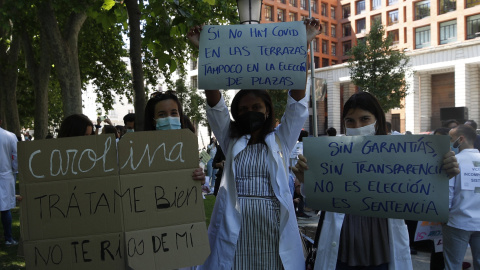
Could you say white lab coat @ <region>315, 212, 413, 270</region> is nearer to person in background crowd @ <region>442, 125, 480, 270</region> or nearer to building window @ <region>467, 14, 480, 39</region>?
person in background crowd @ <region>442, 125, 480, 270</region>

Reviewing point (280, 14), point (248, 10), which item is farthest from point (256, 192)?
point (280, 14)

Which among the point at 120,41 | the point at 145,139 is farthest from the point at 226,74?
the point at 120,41

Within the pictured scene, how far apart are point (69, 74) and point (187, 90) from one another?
3160 centimetres

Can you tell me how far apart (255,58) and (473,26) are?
40.2 metres

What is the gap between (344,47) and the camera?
186 feet

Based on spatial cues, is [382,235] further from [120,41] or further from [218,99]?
[120,41]

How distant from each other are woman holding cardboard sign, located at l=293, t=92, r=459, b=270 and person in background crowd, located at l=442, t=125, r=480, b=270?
6.34 feet

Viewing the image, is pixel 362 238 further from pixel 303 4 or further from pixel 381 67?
pixel 303 4

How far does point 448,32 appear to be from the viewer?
3819 cm

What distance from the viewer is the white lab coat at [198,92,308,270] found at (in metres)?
2.49

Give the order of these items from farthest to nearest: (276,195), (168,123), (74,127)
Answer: (74,127) < (168,123) < (276,195)

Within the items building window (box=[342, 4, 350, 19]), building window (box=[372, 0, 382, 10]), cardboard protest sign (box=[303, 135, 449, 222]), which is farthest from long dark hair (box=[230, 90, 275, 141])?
building window (box=[342, 4, 350, 19])

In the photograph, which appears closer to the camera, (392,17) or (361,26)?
(392,17)

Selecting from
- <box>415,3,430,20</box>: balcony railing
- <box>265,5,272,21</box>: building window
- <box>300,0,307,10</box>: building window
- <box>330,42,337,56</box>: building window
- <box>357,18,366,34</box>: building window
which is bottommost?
<box>330,42,337,56</box>: building window
